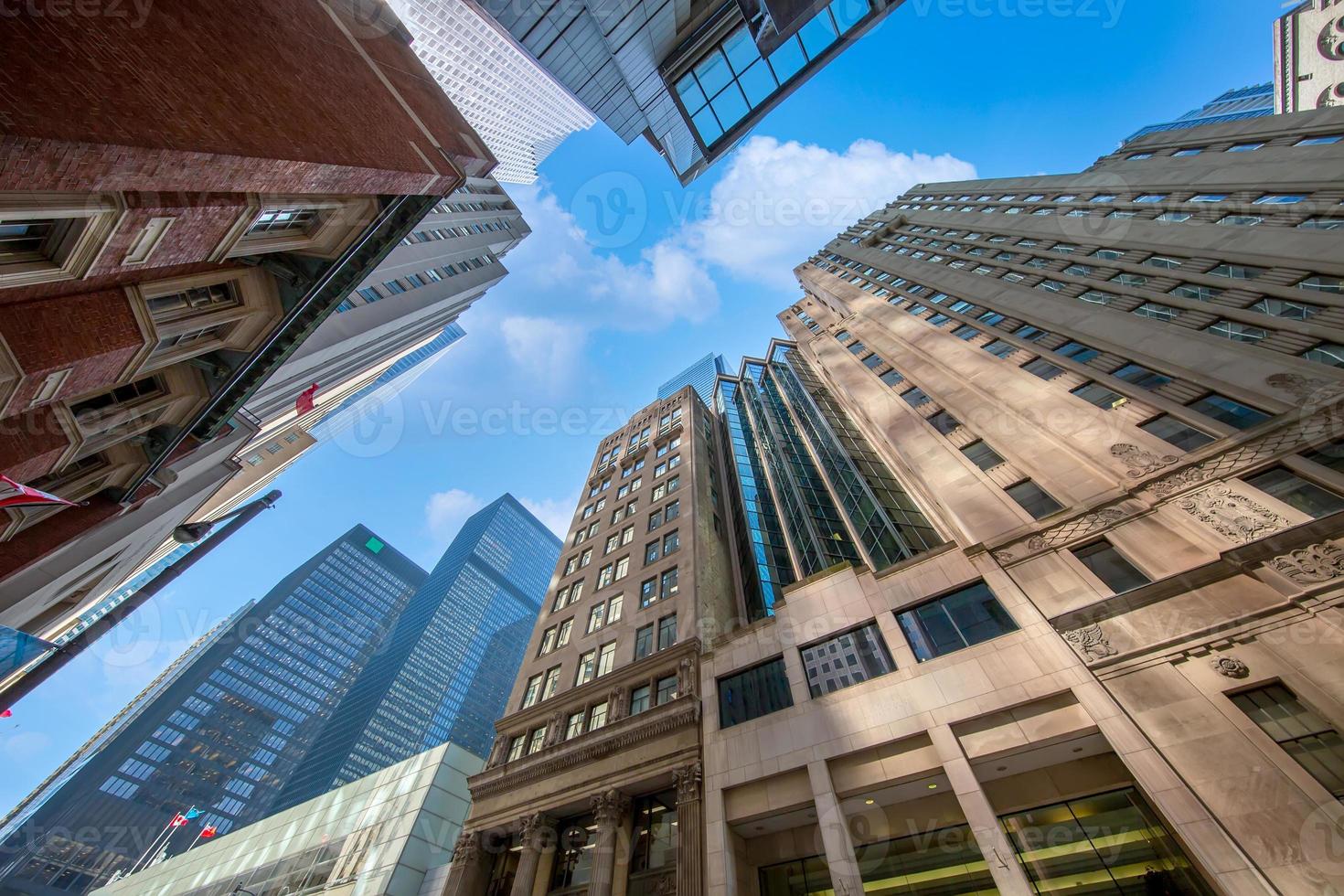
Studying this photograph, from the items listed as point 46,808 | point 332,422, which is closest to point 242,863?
point 332,422

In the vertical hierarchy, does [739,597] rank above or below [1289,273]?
below

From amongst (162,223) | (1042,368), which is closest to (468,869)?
(162,223)

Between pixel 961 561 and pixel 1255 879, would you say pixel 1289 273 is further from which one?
pixel 1255 879

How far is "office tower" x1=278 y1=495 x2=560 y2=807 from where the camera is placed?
127m

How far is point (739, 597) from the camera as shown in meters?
34.6

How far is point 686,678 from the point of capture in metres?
24.2

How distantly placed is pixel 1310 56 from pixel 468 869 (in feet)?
296

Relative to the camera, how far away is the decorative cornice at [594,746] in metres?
22.8

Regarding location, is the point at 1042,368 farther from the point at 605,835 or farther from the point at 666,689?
the point at 605,835

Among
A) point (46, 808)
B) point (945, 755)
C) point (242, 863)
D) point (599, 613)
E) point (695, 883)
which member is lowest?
point (695, 883)

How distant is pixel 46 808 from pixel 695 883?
171m

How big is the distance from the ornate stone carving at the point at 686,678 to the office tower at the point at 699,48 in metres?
27.1

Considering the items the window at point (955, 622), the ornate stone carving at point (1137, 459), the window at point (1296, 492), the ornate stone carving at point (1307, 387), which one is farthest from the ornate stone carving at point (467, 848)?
the ornate stone carving at point (1307, 387)

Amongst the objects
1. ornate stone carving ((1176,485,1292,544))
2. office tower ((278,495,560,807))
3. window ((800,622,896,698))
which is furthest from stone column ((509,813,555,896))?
office tower ((278,495,560,807))
